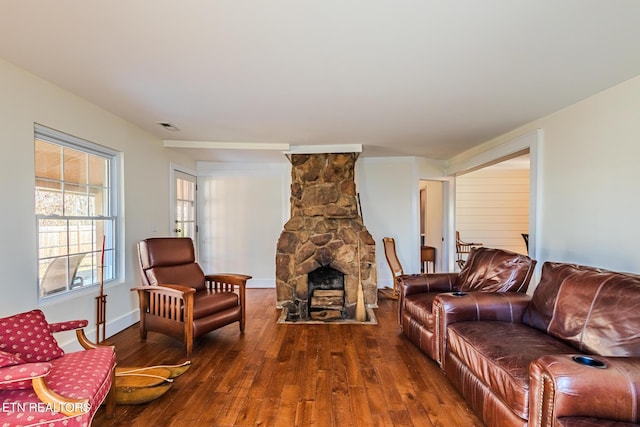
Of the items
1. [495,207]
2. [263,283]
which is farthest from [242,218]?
[495,207]

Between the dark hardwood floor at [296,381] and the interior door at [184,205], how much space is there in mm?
1734

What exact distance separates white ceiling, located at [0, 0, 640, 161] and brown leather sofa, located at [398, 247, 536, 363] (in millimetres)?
1456

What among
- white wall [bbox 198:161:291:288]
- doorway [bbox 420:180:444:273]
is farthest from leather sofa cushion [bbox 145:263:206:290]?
A: doorway [bbox 420:180:444:273]

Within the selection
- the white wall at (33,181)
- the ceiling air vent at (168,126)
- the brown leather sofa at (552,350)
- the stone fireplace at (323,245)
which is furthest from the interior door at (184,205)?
the brown leather sofa at (552,350)

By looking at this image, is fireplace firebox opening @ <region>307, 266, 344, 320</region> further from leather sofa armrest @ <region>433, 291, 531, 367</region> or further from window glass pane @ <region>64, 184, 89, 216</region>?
window glass pane @ <region>64, 184, 89, 216</region>

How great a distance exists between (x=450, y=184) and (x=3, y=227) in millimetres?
5773

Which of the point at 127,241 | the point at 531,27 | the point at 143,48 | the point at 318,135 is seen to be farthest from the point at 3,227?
the point at 531,27

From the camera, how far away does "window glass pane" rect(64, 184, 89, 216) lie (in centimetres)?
274

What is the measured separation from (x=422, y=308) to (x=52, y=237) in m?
3.33

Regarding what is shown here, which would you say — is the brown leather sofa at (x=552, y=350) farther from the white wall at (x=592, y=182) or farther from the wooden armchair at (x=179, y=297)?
the wooden armchair at (x=179, y=297)

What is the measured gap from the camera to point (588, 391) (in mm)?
1275

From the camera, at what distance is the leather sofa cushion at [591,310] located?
1.63 meters

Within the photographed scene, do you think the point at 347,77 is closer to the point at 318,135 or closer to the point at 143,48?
the point at 143,48

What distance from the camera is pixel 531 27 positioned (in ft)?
5.35
